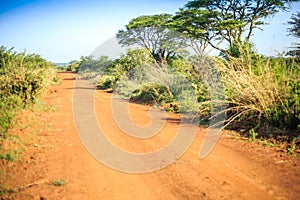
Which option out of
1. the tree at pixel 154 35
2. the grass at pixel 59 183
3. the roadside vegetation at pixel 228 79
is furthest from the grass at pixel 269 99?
the tree at pixel 154 35

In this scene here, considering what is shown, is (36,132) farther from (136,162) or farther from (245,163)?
(245,163)

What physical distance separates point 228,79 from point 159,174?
10.9 ft

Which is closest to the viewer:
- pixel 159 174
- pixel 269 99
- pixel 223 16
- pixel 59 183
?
pixel 59 183

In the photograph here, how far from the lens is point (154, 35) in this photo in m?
25.5

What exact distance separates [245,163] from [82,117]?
446 cm

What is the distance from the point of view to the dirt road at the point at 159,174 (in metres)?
2.68

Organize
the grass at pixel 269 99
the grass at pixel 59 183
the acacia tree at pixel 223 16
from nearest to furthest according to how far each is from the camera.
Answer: the grass at pixel 59 183, the grass at pixel 269 99, the acacia tree at pixel 223 16

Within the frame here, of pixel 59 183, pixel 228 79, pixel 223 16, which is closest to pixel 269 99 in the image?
pixel 228 79

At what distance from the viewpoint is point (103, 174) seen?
10.3 ft

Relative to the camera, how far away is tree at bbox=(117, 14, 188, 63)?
23359 millimetres

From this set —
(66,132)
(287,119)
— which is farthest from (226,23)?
(66,132)

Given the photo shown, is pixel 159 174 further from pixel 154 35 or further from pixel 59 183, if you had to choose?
pixel 154 35

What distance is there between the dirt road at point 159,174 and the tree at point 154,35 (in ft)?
61.6

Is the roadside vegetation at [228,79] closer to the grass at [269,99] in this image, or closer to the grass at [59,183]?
the grass at [269,99]
